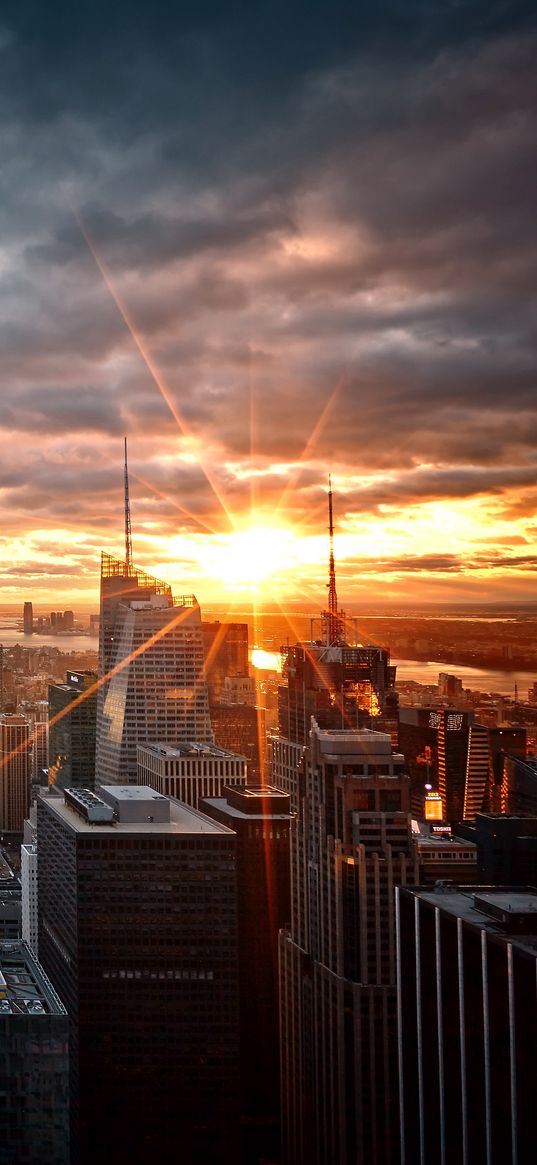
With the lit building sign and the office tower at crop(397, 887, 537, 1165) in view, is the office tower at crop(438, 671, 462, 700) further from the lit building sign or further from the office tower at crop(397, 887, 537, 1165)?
the office tower at crop(397, 887, 537, 1165)

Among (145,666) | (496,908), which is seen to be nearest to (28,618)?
(145,666)

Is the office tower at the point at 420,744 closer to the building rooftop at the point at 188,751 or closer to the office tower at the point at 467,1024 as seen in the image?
the building rooftop at the point at 188,751

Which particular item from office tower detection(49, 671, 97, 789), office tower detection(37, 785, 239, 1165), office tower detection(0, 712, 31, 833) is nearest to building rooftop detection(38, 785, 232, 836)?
office tower detection(37, 785, 239, 1165)

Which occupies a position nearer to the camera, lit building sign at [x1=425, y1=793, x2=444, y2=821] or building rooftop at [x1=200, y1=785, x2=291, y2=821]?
lit building sign at [x1=425, y1=793, x2=444, y2=821]

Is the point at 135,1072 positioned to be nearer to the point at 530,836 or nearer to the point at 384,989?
the point at 384,989

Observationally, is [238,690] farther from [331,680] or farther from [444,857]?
[444,857]
